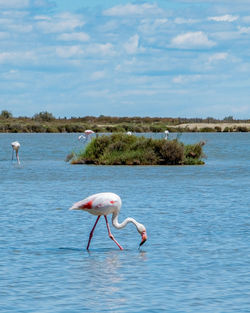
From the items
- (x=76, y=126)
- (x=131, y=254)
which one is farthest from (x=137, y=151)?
(x=76, y=126)

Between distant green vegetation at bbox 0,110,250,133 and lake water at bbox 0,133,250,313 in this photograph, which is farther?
distant green vegetation at bbox 0,110,250,133

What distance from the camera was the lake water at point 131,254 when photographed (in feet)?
31.5

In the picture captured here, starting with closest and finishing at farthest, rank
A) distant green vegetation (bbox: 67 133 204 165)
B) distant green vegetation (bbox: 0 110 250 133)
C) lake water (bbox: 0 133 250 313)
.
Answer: lake water (bbox: 0 133 250 313) → distant green vegetation (bbox: 67 133 204 165) → distant green vegetation (bbox: 0 110 250 133)

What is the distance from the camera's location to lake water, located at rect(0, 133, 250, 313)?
378 inches

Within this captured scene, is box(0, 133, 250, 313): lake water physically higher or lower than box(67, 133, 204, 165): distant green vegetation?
lower

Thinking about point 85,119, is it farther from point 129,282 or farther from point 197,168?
point 129,282

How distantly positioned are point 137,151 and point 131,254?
2231 cm

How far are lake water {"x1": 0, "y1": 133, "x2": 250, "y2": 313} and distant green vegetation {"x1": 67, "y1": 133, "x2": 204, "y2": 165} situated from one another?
32.1ft

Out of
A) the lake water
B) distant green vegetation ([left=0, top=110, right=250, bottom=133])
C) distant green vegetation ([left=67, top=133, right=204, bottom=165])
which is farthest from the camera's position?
distant green vegetation ([left=0, top=110, right=250, bottom=133])

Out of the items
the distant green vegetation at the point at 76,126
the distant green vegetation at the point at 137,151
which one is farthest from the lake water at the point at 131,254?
the distant green vegetation at the point at 76,126

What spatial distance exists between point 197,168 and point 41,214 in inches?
683

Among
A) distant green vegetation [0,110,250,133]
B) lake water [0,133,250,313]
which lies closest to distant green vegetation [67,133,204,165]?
lake water [0,133,250,313]

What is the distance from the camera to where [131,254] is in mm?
12797

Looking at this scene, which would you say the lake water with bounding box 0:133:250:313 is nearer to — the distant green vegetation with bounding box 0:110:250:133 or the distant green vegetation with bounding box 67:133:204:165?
the distant green vegetation with bounding box 67:133:204:165
